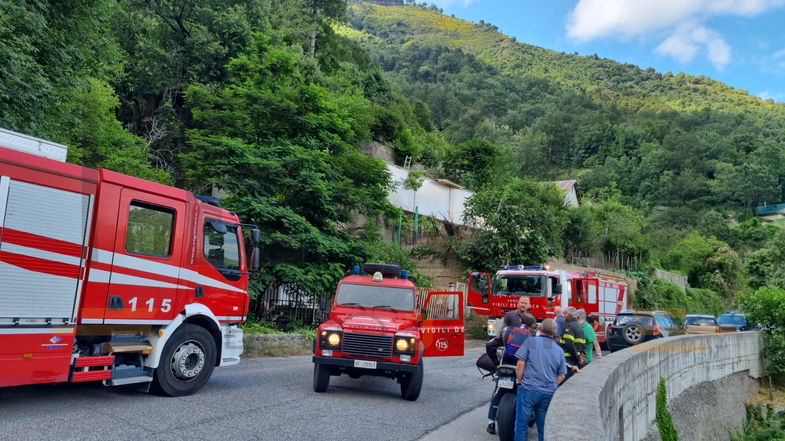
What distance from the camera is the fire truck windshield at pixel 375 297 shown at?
34.8ft

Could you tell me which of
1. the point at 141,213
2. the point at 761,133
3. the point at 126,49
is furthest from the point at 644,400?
the point at 761,133

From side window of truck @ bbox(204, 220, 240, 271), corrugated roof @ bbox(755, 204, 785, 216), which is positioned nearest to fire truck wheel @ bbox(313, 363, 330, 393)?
side window of truck @ bbox(204, 220, 240, 271)

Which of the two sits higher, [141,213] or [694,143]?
[694,143]

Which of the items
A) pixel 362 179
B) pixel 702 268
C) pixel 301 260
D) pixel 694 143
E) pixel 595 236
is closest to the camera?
pixel 301 260

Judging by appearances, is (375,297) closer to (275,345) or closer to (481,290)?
(275,345)

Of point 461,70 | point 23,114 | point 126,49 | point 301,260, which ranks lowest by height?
point 301,260

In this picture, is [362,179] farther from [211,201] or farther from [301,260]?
[211,201]

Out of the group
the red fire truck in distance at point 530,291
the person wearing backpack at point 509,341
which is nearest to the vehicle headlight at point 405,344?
the person wearing backpack at point 509,341

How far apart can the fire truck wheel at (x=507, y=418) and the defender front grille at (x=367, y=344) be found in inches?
101

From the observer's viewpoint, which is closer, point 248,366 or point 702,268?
point 248,366

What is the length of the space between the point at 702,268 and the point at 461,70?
338ft

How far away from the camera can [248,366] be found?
503 inches

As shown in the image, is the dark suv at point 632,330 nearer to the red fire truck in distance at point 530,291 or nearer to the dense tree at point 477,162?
the red fire truck in distance at point 530,291

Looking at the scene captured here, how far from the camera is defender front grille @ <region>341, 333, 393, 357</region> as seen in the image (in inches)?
367
